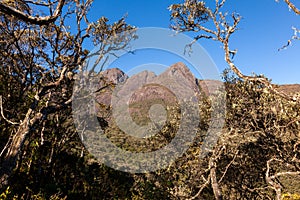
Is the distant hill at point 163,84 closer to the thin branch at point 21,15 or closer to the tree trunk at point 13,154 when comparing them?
the tree trunk at point 13,154

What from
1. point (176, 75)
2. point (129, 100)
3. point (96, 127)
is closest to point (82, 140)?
point (96, 127)

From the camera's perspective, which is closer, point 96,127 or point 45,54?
point 45,54

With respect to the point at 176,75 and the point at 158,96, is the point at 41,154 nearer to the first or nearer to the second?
the point at 158,96

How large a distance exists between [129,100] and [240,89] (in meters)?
18.4

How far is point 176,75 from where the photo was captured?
89.8 ft

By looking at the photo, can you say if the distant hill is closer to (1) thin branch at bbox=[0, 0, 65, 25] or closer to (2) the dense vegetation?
(2) the dense vegetation

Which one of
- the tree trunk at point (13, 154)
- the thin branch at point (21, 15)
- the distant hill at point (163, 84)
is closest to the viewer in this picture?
the thin branch at point (21, 15)

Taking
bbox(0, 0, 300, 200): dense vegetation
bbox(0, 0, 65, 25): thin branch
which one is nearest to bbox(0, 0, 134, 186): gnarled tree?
bbox(0, 0, 300, 200): dense vegetation

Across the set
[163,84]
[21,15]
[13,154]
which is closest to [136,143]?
[163,84]

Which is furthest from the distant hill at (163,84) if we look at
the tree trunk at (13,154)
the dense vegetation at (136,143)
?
the tree trunk at (13,154)

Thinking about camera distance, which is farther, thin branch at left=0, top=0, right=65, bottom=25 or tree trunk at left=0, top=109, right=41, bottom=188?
tree trunk at left=0, top=109, right=41, bottom=188

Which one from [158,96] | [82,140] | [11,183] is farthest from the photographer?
[82,140]

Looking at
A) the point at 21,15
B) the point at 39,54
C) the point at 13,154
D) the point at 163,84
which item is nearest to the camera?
the point at 21,15

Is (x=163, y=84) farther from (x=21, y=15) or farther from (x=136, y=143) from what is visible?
(x=21, y=15)
